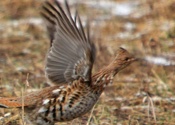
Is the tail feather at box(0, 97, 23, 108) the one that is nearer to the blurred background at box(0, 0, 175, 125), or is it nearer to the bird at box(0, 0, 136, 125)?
the bird at box(0, 0, 136, 125)

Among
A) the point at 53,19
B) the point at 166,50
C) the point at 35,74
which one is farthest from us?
the point at 166,50

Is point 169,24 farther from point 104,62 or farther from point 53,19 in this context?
point 53,19

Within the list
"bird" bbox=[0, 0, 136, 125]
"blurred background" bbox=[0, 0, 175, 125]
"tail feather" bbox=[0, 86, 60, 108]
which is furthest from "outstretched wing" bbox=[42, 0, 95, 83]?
"blurred background" bbox=[0, 0, 175, 125]

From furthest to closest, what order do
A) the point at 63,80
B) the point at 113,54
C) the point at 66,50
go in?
the point at 113,54, the point at 63,80, the point at 66,50

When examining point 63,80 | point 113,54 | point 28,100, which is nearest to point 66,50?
point 63,80

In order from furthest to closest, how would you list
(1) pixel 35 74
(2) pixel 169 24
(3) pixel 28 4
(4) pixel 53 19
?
(3) pixel 28 4, (2) pixel 169 24, (1) pixel 35 74, (4) pixel 53 19

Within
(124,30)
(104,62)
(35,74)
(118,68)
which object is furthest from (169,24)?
(118,68)

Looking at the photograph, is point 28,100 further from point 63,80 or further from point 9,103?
point 63,80
